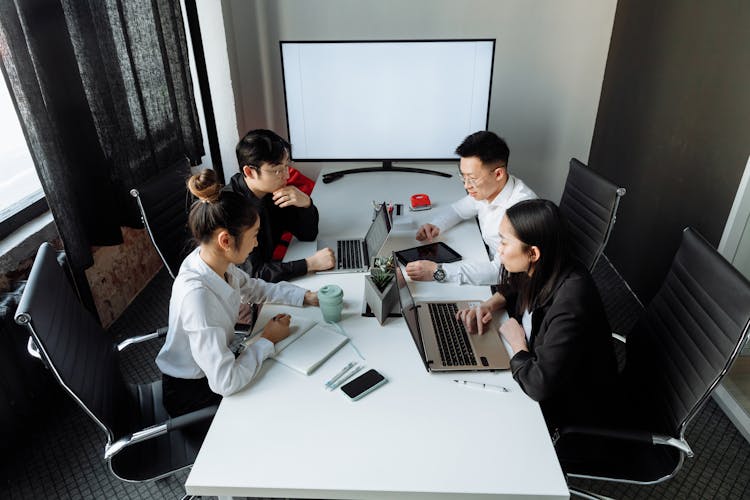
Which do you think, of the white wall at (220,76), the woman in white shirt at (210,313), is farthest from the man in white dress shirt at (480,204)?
the white wall at (220,76)

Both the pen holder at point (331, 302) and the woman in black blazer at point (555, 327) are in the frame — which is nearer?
the woman in black blazer at point (555, 327)

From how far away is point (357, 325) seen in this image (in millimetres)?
1620

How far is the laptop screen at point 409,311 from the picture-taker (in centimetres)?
148

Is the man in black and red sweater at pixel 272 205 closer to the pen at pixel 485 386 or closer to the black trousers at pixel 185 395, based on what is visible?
the black trousers at pixel 185 395

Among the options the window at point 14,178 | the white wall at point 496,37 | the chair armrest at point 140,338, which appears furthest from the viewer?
the white wall at point 496,37

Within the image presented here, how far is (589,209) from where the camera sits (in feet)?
7.08

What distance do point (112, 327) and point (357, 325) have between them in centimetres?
176

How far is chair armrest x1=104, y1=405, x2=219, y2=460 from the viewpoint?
130 cm

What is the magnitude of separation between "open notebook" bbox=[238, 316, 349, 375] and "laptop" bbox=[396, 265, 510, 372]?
23 centimetres

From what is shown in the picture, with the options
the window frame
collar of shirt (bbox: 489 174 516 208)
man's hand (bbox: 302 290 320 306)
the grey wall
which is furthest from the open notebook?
the grey wall

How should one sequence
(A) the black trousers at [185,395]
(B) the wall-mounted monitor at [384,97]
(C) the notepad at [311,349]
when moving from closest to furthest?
(C) the notepad at [311,349] < (A) the black trousers at [185,395] < (B) the wall-mounted monitor at [384,97]

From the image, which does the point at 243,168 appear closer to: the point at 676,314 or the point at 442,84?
the point at 442,84

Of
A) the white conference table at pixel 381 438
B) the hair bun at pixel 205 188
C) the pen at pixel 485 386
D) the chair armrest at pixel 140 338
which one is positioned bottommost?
the chair armrest at pixel 140 338

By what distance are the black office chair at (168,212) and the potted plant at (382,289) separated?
888mm
